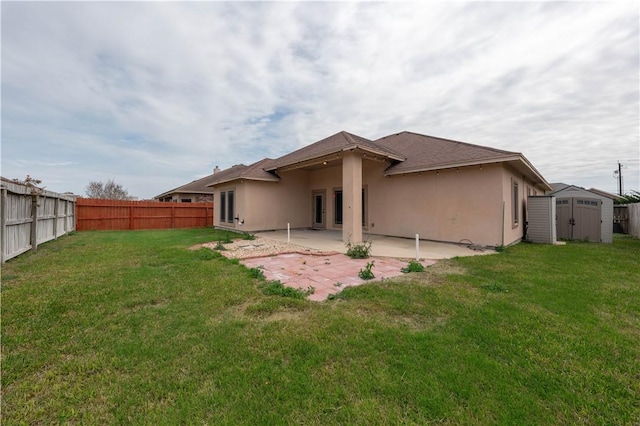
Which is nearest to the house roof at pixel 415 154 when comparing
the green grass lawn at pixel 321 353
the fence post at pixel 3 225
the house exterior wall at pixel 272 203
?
the house exterior wall at pixel 272 203

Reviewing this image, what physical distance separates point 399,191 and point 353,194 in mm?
2542

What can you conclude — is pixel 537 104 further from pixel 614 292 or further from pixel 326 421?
pixel 326 421

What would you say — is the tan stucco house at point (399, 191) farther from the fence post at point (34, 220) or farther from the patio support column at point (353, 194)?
the fence post at point (34, 220)

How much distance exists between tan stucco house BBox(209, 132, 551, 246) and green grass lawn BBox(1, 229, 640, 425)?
433 centimetres

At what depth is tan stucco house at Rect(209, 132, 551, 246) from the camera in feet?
26.8

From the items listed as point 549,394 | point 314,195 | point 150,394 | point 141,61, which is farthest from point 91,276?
point 314,195

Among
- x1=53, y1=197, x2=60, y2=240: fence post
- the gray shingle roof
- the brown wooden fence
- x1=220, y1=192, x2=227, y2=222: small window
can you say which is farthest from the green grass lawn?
the brown wooden fence

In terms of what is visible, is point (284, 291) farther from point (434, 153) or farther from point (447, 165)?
point (434, 153)

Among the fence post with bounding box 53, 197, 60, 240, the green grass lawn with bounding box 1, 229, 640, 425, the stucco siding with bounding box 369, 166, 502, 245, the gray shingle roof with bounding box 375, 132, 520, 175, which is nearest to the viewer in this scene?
the green grass lawn with bounding box 1, 229, 640, 425

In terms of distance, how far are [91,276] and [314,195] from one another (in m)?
10.3

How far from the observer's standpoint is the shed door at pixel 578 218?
1010cm

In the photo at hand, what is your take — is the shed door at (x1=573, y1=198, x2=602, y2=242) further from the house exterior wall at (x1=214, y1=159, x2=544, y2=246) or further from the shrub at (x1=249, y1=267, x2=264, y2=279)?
the shrub at (x1=249, y1=267, x2=264, y2=279)

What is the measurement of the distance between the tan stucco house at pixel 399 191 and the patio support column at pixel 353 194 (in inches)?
1.4

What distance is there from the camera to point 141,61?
27.2 ft
